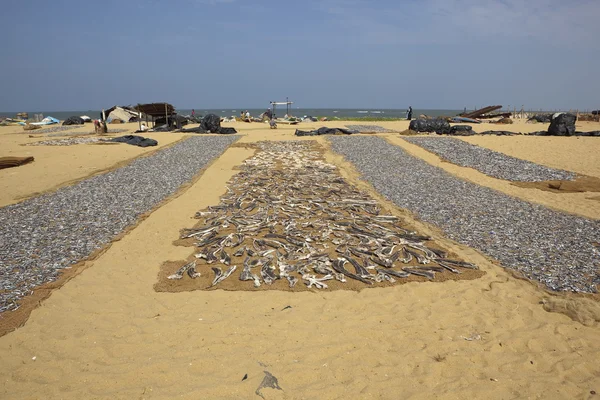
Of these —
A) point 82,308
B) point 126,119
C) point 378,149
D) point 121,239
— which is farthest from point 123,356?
point 126,119

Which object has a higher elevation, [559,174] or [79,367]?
[559,174]

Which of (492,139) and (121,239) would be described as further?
(492,139)

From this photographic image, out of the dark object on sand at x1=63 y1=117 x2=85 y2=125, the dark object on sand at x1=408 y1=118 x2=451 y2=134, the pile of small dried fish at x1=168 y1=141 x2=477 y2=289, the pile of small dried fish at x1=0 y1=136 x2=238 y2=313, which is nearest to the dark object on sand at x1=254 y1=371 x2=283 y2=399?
the pile of small dried fish at x1=168 y1=141 x2=477 y2=289

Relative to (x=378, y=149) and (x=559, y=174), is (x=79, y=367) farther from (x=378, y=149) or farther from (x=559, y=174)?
(x=378, y=149)

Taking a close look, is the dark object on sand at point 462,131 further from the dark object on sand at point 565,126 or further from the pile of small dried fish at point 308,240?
the pile of small dried fish at point 308,240

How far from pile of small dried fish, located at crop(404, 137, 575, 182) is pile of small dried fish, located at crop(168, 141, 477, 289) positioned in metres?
7.29

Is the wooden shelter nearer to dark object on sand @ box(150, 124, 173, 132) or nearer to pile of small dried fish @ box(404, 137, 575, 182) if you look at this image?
dark object on sand @ box(150, 124, 173, 132)

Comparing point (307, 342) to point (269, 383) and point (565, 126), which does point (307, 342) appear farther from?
point (565, 126)

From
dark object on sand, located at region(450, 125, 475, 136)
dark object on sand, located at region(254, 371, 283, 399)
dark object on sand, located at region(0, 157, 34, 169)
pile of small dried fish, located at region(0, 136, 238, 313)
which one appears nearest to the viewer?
dark object on sand, located at region(254, 371, 283, 399)

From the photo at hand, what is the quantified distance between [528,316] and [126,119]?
4906cm

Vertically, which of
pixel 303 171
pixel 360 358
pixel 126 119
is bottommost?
pixel 360 358

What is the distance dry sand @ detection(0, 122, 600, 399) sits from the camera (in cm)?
382

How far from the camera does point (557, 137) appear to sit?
25844 mm

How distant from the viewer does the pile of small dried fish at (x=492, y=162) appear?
14745mm
